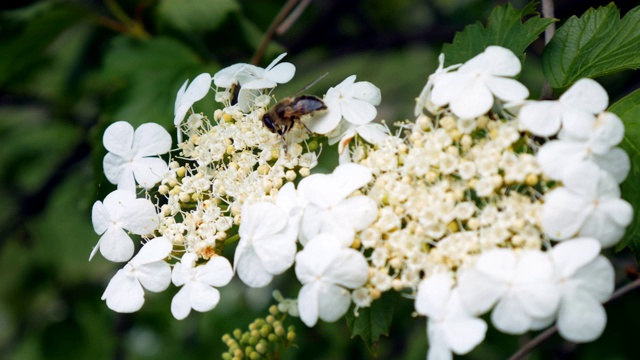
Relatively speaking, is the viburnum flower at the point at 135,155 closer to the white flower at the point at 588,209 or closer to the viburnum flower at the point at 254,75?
the viburnum flower at the point at 254,75

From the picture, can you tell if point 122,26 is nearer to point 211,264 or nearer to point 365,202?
point 211,264

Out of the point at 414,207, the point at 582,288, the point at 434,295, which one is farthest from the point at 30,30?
the point at 582,288

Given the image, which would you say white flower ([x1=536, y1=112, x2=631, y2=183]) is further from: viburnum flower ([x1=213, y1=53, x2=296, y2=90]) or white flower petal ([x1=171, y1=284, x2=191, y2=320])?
white flower petal ([x1=171, y1=284, x2=191, y2=320])

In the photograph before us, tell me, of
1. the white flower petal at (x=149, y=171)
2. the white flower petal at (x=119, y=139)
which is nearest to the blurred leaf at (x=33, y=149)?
the white flower petal at (x=119, y=139)

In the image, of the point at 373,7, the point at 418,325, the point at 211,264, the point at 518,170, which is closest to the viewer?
the point at 518,170

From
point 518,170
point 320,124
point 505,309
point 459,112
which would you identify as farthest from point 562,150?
point 320,124

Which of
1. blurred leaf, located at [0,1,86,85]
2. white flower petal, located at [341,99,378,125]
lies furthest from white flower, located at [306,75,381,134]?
blurred leaf, located at [0,1,86,85]
